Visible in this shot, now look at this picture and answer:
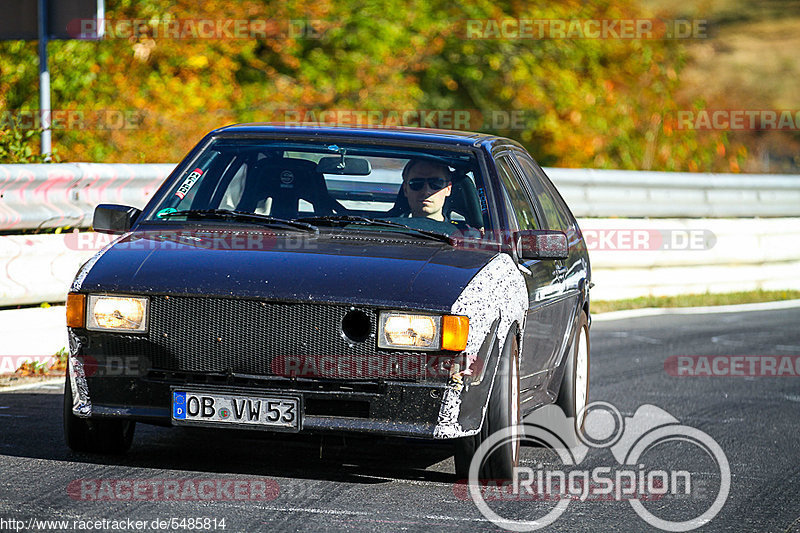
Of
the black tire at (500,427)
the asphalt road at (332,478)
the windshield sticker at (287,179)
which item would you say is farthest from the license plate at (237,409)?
the windshield sticker at (287,179)

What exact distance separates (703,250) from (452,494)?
10.6m

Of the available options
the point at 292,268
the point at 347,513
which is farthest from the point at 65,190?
the point at 347,513

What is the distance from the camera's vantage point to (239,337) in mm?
5855

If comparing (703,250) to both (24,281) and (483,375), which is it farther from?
(483,375)

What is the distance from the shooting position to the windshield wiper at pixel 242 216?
660cm

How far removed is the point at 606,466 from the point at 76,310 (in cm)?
273

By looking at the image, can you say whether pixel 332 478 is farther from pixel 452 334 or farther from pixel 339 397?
pixel 452 334

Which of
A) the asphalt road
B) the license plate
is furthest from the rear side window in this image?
the license plate

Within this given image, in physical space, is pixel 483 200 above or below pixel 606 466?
above

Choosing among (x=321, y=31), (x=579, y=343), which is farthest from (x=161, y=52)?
(x=579, y=343)

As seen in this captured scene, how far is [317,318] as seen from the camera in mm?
5828

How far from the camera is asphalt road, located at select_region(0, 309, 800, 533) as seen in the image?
552 centimetres

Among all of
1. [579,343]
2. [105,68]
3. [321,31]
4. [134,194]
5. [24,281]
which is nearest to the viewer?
[579,343]

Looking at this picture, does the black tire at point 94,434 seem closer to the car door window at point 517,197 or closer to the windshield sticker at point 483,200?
the windshield sticker at point 483,200
